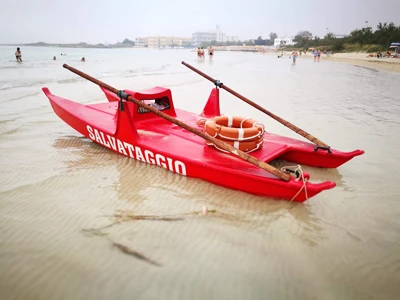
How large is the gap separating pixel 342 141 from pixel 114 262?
535 cm

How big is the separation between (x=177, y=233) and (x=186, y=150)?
1553mm

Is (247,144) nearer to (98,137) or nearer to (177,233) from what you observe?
(177,233)

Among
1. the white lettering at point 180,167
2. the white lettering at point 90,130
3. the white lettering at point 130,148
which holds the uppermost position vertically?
the white lettering at point 90,130

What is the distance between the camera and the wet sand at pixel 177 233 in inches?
94.4

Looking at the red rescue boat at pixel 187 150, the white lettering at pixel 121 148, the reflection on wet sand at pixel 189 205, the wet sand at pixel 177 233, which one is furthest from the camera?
the white lettering at pixel 121 148

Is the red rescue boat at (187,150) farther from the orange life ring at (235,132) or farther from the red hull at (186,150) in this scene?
the orange life ring at (235,132)

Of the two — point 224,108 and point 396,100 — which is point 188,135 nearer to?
point 224,108

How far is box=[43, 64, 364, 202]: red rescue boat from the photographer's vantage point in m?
3.58

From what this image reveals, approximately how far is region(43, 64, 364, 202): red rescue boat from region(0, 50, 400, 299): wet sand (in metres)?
0.18

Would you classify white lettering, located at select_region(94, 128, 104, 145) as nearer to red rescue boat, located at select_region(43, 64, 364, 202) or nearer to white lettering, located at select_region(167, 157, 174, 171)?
red rescue boat, located at select_region(43, 64, 364, 202)

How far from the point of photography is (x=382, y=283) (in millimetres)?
2482

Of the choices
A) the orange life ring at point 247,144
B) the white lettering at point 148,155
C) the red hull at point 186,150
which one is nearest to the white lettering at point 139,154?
the red hull at point 186,150

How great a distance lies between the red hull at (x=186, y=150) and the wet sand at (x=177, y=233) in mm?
181

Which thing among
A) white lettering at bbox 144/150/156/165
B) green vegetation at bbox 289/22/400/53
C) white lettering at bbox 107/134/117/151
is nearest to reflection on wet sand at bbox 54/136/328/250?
white lettering at bbox 144/150/156/165
